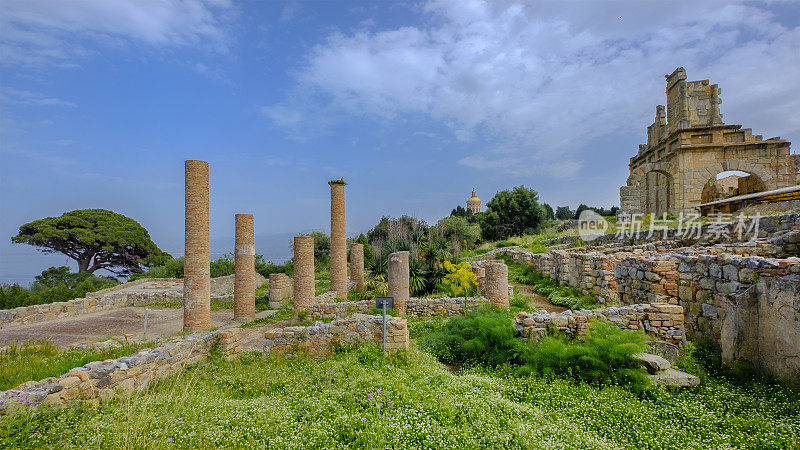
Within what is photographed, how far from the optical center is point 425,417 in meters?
4.86

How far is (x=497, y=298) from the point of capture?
11953mm

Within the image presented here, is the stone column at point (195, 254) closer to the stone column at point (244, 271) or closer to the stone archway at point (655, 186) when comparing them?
the stone column at point (244, 271)

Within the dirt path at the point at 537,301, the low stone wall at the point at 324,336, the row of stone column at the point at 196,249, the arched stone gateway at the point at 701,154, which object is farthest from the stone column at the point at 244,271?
the arched stone gateway at the point at 701,154

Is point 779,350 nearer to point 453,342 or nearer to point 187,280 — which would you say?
point 453,342

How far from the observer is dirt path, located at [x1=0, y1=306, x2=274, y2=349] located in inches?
505

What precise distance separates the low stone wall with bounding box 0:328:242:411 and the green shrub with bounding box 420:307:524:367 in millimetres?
4885

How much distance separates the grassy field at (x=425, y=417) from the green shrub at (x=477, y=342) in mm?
931

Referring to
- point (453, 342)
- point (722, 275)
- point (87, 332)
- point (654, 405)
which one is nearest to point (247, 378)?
point (453, 342)

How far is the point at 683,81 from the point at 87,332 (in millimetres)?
31028

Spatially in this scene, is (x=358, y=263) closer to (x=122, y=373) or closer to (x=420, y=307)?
(x=420, y=307)

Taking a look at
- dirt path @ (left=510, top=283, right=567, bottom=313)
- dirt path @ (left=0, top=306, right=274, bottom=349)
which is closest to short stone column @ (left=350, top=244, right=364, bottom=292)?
dirt path @ (left=0, top=306, right=274, bottom=349)

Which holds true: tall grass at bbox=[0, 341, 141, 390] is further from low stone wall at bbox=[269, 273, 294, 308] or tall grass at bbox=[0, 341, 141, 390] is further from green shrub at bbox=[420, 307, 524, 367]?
low stone wall at bbox=[269, 273, 294, 308]

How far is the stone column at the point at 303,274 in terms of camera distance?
1482 cm

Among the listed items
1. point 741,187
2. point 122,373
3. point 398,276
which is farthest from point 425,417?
point 741,187
